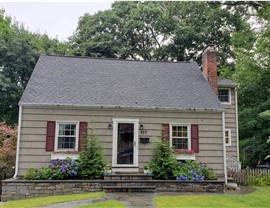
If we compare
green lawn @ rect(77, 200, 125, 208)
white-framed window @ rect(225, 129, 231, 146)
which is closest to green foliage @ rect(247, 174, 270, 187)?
white-framed window @ rect(225, 129, 231, 146)

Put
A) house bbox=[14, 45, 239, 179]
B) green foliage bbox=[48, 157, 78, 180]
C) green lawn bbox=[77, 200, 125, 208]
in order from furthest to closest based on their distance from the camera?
house bbox=[14, 45, 239, 179] → green foliage bbox=[48, 157, 78, 180] → green lawn bbox=[77, 200, 125, 208]

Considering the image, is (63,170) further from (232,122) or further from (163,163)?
(232,122)

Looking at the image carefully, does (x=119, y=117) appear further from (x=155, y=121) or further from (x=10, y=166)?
(x=10, y=166)

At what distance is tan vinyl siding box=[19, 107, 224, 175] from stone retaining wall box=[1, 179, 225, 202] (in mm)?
1002

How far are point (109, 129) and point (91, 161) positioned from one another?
5.13ft

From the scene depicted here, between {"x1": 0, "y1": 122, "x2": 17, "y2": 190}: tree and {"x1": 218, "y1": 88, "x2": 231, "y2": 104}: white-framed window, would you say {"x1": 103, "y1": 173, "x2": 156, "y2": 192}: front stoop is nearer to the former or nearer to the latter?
{"x1": 0, "y1": 122, "x2": 17, "y2": 190}: tree

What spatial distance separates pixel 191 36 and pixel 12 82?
17.2 metres

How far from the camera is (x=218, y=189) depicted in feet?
32.0

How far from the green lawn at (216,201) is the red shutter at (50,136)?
452 centimetres

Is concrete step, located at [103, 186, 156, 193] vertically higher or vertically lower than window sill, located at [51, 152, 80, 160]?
lower

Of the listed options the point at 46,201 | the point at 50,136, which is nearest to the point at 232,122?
the point at 50,136

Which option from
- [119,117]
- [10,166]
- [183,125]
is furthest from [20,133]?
[183,125]

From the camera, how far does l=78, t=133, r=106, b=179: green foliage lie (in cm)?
986

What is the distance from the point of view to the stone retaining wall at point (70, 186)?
9148 millimetres
